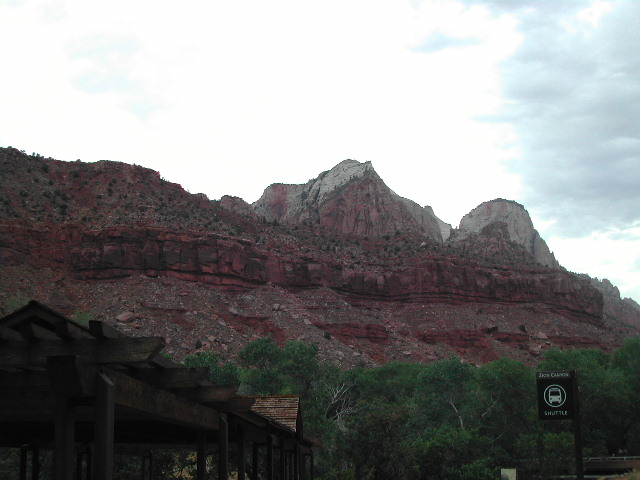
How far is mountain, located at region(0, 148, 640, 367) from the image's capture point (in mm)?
63531

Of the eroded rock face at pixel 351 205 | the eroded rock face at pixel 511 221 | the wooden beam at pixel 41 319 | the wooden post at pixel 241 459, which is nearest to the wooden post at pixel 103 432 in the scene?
the wooden beam at pixel 41 319

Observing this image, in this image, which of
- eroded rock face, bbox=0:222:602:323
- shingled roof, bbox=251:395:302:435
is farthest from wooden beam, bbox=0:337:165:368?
eroded rock face, bbox=0:222:602:323

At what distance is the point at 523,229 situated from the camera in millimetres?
152250

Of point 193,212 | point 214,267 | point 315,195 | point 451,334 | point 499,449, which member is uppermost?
point 315,195

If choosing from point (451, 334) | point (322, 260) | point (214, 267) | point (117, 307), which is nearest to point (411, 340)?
point (451, 334)

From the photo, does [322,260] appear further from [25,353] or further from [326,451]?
[25,353]

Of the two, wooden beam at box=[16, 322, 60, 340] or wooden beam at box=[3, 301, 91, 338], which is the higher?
wooden beam at box=[3, 301, 91, 338]

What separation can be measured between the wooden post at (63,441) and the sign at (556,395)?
8.91 metres

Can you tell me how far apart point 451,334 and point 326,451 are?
48.5 m

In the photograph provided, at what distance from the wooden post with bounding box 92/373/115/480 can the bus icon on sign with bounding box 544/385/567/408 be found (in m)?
8.90

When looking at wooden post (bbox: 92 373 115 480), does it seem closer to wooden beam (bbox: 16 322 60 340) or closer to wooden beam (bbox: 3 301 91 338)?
wooden beam (bbox: 3 301 91 338)

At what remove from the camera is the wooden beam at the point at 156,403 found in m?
6.89

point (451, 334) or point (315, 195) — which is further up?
point (315, 195)

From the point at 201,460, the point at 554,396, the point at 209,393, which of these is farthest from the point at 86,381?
the point at 554,396
